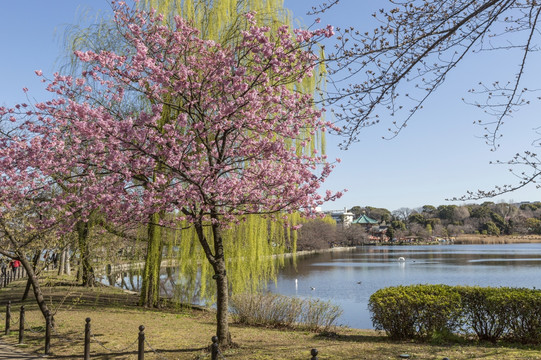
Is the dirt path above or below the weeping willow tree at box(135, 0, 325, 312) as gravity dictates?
below

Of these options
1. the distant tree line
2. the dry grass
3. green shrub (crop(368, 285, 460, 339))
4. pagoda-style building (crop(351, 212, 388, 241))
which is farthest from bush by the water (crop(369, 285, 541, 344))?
pagoda-style building (crop(351, 212, 388, 241))

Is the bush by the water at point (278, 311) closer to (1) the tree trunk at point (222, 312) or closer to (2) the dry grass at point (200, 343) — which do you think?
(2) the dry grass at point (200, 343)

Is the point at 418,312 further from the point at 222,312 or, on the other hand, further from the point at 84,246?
the point at 84,246

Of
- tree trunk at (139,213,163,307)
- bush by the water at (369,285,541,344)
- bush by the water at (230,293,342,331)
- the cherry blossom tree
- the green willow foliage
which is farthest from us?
tree trunk at (139,213,163,307)

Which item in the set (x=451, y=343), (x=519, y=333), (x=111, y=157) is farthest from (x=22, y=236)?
(x=519, y=333)

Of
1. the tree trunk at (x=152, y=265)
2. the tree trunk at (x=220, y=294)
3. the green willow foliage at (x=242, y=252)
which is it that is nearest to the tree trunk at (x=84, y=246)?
the tree trunk at (x=152, y=265)

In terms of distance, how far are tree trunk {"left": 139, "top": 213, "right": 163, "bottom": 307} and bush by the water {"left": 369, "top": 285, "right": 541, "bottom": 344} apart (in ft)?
22.2

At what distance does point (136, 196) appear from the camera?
28.5 ft

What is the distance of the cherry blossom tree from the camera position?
7.32 m

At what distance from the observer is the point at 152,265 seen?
13.3 meters

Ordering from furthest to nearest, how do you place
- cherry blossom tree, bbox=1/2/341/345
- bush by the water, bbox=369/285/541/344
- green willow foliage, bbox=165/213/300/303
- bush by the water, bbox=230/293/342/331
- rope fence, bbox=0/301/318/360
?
1. green willow foliage, bbox=165/213/300/303
2. bush by the water, bbox=230/293/342/331
3. bush by the water, bbox=369/285/541/344
4. cherry blossom tree, bbox=1/2/341/345
5. rope fence, bbox=0/301/318/360

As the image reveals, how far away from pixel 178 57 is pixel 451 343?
789cm

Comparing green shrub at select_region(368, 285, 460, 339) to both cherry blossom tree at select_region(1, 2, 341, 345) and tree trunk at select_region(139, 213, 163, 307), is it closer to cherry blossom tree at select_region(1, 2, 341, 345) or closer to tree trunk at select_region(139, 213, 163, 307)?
cherry blossom tree at select_region(1, 2, 341, 345)

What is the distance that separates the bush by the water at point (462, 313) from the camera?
8.33 meters
